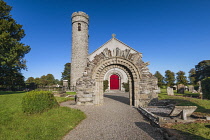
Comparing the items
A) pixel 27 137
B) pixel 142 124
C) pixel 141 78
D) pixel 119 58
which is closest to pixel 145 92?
pixel 141 78

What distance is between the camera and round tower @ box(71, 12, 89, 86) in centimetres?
2477

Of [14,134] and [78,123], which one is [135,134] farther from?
[14,134]

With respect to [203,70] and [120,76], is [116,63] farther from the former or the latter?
[203,70]

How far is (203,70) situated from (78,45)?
42021mm

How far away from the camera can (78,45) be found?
2505cm

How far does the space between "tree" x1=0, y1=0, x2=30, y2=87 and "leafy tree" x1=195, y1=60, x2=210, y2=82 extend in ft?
163

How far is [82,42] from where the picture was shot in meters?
25.2

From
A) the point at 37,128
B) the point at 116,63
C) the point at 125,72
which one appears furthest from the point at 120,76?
the point at 37,128

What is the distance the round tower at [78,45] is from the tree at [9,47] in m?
8.65

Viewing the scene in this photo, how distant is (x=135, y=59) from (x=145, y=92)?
2.79 metres

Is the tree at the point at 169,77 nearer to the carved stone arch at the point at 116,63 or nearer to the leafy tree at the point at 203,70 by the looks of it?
the leafy tree at the point at 203,70

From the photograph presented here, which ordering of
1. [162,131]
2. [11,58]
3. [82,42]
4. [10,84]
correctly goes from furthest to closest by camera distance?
[82,42]
[10,84]
[11,58]
[162,131]

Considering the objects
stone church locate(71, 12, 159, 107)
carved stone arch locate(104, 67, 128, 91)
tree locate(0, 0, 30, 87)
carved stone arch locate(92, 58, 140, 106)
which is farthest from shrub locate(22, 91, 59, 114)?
carved stone arch locate(104, 67, 128, 91)

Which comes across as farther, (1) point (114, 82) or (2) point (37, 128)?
(1) point (114, 82)
